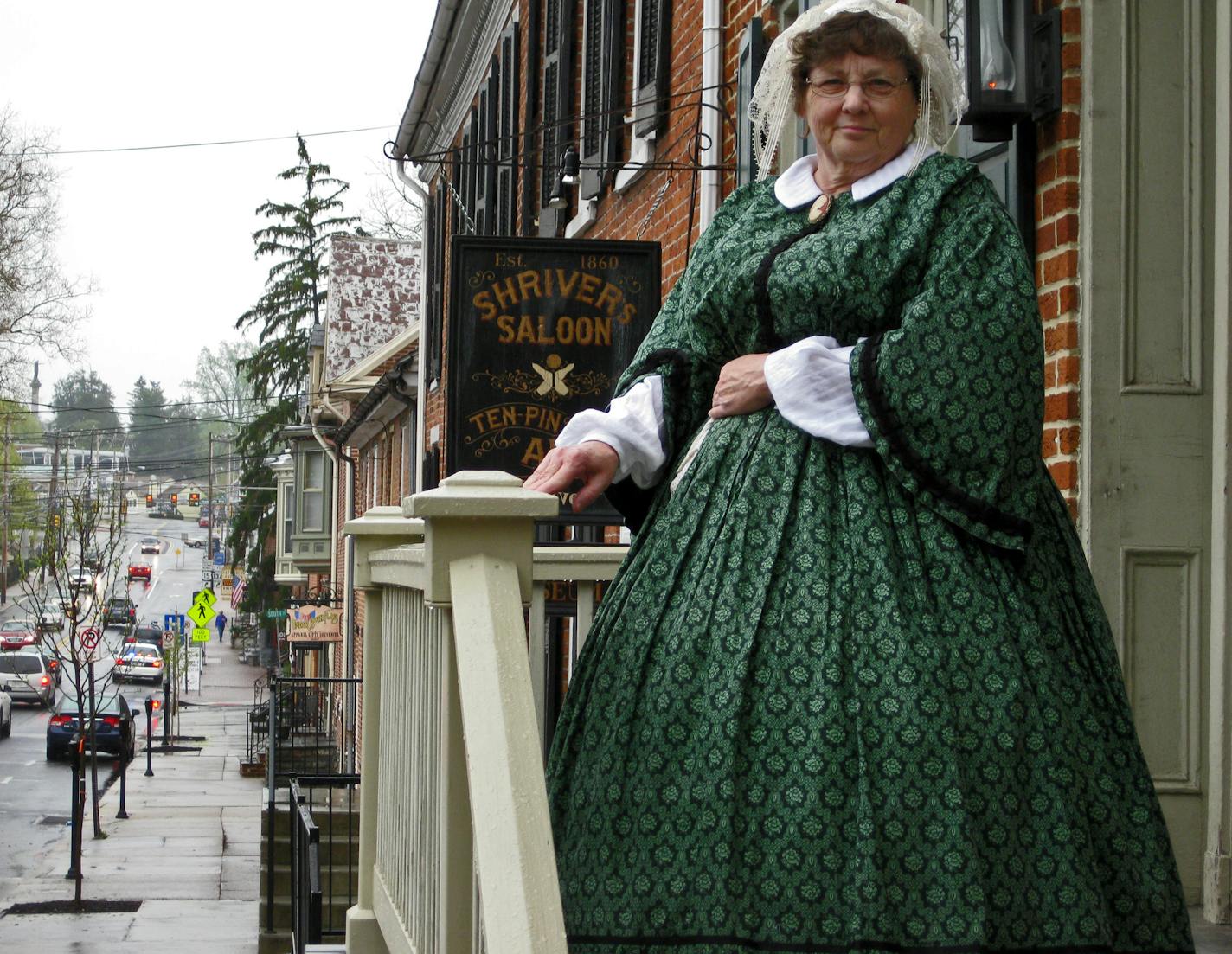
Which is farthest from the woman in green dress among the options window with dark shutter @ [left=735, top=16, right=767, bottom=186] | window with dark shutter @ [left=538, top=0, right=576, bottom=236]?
window with dark shutter @ [left=538, top=0, right=576, bottom=236]


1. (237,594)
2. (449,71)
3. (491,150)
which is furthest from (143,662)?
(491,150)

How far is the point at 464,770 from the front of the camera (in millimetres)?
2615

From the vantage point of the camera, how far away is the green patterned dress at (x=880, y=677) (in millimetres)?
2201

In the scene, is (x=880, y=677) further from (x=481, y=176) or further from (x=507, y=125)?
(x=481, y=176)

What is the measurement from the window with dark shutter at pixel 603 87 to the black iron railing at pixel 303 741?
3623 mm

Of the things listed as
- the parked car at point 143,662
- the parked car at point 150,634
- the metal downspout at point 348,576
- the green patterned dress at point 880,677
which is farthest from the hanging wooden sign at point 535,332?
the parked car at point 150,634

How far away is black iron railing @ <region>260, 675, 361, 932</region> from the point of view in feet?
33.9

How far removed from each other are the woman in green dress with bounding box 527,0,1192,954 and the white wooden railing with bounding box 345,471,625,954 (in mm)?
185

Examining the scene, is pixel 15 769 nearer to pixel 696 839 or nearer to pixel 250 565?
pixel 250 565

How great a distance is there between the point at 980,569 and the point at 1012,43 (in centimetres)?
216

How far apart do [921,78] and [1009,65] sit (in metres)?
1.55

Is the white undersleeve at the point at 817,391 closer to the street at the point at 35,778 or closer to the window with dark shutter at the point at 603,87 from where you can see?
the window with dark shutter at the point at 603,87

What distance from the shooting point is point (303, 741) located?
84.6 feet

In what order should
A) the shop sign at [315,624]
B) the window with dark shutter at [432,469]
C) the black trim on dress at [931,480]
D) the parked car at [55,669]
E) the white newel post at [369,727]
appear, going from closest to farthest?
1. the black trim on dress at [931,480]
2. the white newel post at [369,727]
3. the window with dark shutter at [432,469]
4. the parked car at [55,669]
5. the shop sign at [315,624]
